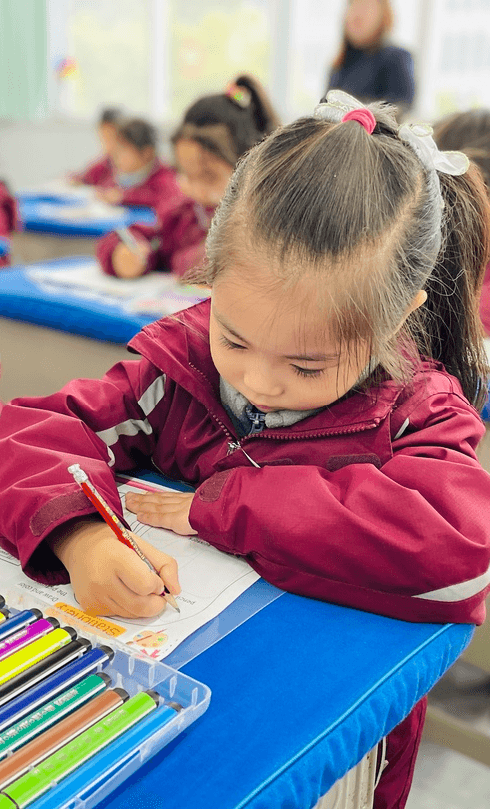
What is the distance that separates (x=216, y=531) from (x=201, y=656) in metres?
0.15

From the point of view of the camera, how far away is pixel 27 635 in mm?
571

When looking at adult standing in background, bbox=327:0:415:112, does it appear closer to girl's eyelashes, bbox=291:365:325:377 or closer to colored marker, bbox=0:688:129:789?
girl's eyelashes, bbox=291:365:325:377

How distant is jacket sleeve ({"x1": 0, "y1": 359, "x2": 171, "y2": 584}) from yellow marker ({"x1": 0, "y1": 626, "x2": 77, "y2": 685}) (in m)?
0.12

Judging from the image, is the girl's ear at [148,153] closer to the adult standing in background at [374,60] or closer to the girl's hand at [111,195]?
the girl's hand at [111,195]

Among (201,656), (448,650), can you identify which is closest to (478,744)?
(448,650)

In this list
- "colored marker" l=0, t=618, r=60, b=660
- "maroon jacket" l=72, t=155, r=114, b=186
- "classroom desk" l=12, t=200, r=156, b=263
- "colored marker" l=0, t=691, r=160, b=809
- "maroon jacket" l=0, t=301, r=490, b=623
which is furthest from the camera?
"maroon jacket" l=72, t=155, r=114, b=186

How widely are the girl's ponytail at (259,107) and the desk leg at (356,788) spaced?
1.90 m

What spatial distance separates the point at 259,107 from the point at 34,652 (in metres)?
2.04

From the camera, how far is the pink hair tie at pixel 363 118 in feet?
2.35

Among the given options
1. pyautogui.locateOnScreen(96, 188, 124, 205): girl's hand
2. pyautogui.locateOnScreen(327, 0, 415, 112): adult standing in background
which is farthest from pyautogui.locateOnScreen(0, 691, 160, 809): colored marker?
pyautogui.locateOnScreen(96, 188, 124, 205): girl's hand

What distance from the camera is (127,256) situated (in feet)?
6.85

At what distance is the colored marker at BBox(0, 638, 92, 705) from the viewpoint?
1.71ft

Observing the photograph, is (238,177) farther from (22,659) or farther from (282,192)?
(22,659)

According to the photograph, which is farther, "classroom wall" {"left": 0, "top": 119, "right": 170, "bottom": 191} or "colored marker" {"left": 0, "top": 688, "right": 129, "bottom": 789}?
"classroom wall" {"left": 0, "top": 119, "right": 170, "bottom": 191}
